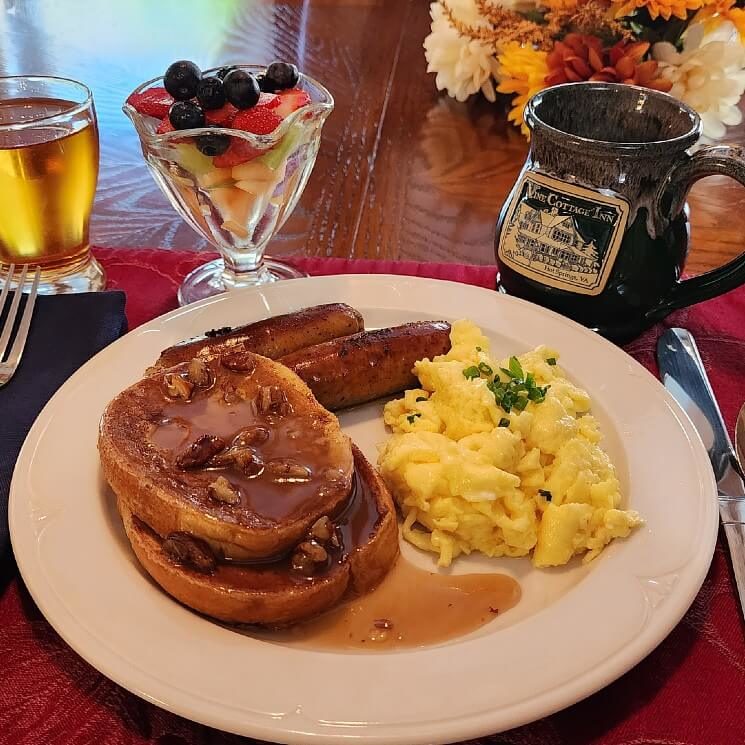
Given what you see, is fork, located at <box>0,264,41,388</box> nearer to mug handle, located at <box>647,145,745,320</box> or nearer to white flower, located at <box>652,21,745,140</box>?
mug handle, located at <box>647,145,745,320</box>

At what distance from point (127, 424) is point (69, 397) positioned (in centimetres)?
29

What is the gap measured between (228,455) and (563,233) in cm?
113

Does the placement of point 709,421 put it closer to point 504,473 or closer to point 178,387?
point 504,473

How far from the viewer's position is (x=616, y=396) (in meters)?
1.91

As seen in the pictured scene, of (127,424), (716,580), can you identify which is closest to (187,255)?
(127,424)

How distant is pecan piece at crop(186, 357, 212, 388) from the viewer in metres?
1.71

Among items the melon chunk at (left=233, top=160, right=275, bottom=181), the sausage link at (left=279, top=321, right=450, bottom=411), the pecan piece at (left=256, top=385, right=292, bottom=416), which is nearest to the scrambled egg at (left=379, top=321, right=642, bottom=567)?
the sausage link at (left=279, top=321, right=450, bottom=411)

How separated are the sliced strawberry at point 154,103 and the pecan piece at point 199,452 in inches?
43.2

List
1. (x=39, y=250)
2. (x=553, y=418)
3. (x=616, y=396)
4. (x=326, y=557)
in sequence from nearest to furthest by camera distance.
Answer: (x=326, y=557) → (x=553, y=418) → (x=616, y=396) → (x=39, y=250)

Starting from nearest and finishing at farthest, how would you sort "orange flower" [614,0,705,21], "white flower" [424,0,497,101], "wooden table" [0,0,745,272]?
"wooden table" [0,0,745,272]
"orange flower" [614,0,705,21]
"white flower" [424,0,497,101]

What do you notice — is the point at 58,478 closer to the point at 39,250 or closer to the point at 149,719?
the point at 149,719

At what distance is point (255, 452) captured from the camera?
60.6 inches

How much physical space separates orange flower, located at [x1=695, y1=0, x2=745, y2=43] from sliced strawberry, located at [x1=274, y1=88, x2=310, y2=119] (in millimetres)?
1776

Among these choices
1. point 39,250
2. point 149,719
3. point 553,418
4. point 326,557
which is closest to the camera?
point 149,719
